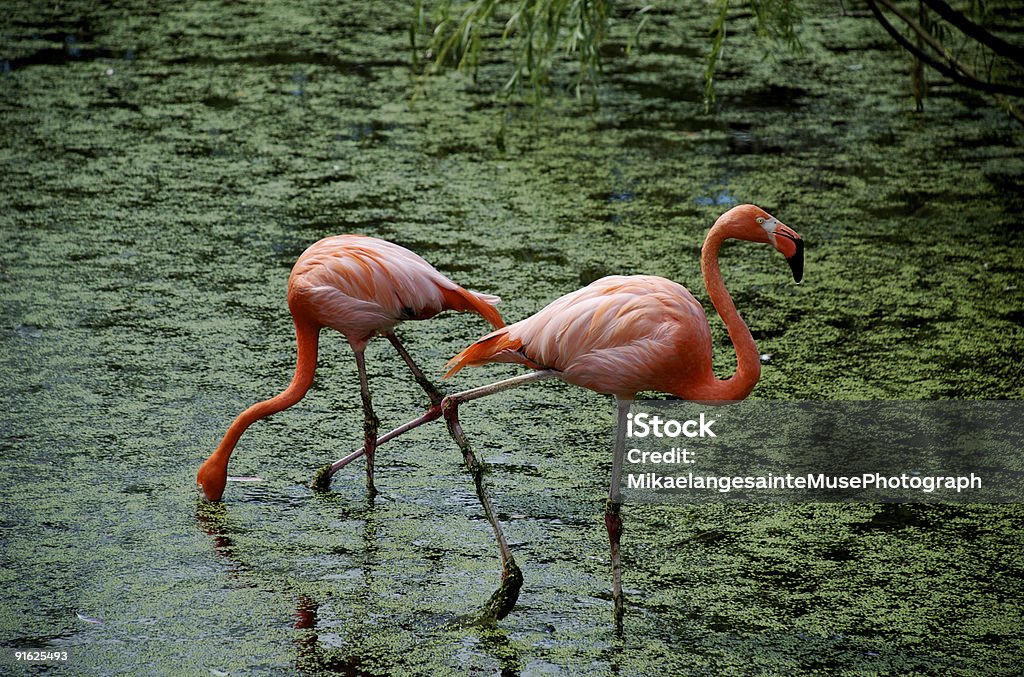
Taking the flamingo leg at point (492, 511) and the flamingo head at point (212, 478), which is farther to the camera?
the flamingo head at point (212, 478)

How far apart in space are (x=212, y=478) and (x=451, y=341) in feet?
3.94

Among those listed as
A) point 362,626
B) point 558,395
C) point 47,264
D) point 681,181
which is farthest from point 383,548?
point 681,181

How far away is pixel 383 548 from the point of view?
3.07 m

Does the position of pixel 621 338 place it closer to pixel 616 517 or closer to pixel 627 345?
pixel 627 345

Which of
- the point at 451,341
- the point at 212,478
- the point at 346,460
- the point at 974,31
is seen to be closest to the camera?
the point at 974,31

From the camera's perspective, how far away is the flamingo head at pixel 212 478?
3180 mm

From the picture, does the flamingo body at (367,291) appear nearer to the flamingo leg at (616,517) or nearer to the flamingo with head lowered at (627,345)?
the flamingo with head lowered at (627,345)

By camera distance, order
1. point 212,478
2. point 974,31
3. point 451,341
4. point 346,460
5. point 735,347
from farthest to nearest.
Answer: point 451,341
point 346,460
point 212,478
point 735,347
point 974,31

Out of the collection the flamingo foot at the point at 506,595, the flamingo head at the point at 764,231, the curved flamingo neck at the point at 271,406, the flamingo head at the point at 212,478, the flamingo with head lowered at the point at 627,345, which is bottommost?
the flamingo foot at the point at 506,595

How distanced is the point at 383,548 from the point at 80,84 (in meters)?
4.78

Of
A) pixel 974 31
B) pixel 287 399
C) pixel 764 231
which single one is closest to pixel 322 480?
pixel 287 399

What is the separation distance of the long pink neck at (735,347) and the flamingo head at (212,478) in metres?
1.24

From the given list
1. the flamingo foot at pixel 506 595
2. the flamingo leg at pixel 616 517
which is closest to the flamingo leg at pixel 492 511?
the flamingo foot at pixel 506 595

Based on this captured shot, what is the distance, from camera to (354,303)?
10.5 ft
